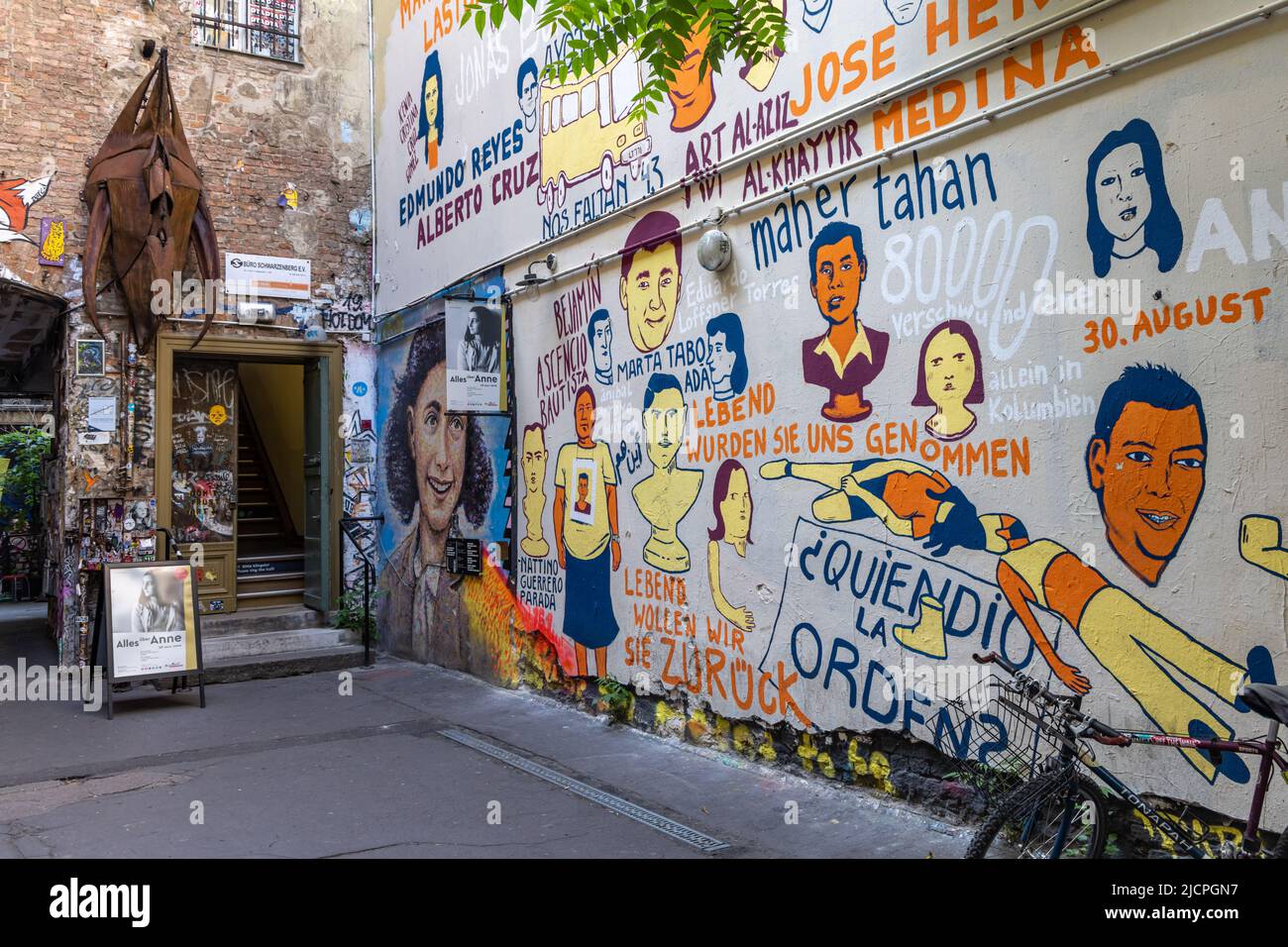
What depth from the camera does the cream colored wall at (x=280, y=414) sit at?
47.3ft

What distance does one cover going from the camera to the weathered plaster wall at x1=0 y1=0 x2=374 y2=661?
31.6ft

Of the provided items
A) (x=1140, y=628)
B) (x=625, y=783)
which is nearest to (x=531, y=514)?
(x=625, y=783)

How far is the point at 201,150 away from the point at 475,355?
170 inches

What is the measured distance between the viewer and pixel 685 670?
6.54 metres

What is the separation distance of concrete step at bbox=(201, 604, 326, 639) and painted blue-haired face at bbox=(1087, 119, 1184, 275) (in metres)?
8.92

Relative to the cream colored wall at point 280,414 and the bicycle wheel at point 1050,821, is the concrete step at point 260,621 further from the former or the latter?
the bicycle wheel at point 1050,821

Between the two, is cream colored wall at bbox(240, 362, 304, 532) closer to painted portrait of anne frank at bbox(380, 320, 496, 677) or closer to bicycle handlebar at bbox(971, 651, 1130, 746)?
painted portrait of anne frank at bbox(380, 320, 496, 677)

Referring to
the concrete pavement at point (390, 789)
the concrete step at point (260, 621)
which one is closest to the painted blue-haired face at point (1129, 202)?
the concrete pavement at point (390, 789)

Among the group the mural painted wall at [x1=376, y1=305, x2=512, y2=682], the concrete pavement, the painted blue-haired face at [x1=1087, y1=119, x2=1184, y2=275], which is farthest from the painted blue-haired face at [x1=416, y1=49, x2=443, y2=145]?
the painted blue-haired face at [x1=1087, y1=119, x2=1184, y2=275]

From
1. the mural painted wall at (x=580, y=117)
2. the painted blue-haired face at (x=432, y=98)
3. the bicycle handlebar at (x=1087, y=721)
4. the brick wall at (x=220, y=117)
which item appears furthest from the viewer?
the painted blue-haired face at (x=432, y=98)

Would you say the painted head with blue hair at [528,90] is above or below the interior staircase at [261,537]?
above

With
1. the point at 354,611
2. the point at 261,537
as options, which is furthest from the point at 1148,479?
the point at 261,537

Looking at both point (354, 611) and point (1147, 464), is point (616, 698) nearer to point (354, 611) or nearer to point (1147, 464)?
point (1147, 464)

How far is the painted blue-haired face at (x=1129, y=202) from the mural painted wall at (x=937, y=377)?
12mm
